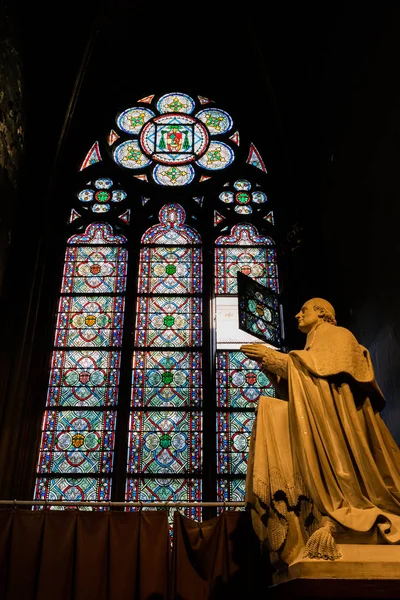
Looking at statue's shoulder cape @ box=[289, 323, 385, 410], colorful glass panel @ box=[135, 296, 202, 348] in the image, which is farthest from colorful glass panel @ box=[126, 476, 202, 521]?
statue's shoulder cape @ box=[289, 323, 385, 410]

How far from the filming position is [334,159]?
6.99 metres

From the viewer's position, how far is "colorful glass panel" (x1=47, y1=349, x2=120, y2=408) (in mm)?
6914

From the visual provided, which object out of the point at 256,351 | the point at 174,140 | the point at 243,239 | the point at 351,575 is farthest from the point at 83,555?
the point at 174,140

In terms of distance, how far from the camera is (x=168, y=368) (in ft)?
23.3

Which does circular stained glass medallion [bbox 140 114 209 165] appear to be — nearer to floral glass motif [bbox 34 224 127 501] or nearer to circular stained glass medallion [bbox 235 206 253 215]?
circular stained glass medallion [bbox 235 206 253 215]

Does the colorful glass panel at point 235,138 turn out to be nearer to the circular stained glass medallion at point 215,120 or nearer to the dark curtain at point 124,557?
the circular stained glass medallion at point 215,120

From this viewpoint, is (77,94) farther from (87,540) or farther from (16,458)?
(87,540)

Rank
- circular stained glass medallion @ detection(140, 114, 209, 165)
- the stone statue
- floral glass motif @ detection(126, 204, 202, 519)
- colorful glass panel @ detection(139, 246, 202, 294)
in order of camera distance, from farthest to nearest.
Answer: circular stained glass medallion @ detection(140, 114, 209, 165), colorful glass panel @ detection(139, 246, 202, 294), floral glass motif @ detection(126, 204, 202, 519), the stone statue

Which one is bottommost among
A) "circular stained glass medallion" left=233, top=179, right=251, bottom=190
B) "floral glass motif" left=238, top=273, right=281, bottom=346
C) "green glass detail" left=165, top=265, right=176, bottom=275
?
"floral glass motif" left=238, top=273, right=281, bottom=346

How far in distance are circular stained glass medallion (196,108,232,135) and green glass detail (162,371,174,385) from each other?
3.35 metres

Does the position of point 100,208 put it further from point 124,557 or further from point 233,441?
point 124,557

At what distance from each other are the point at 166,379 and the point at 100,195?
253cm

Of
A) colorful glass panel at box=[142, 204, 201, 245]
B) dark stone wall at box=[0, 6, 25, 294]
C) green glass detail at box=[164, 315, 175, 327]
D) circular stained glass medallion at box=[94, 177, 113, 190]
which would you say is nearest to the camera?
dark stone wall at box=[0, 6, 25, 294]

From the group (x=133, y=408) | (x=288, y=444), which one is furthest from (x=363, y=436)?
(x=133, y=408)
